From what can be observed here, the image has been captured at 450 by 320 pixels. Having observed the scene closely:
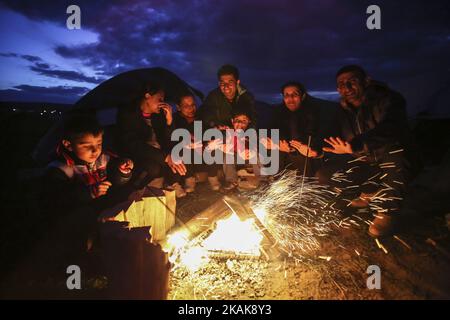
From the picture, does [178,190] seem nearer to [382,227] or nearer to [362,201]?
[362,201]

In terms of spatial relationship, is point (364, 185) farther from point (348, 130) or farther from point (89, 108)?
point (89, 108)

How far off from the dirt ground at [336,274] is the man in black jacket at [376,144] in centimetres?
44

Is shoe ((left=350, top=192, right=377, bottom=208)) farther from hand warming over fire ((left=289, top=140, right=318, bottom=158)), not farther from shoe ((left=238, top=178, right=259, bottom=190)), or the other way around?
shoe ((left=238, top=178, right=259, bottom=190))

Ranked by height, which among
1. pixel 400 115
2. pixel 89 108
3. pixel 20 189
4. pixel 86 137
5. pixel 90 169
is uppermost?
pixel 89 108

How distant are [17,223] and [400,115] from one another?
16.8 feet

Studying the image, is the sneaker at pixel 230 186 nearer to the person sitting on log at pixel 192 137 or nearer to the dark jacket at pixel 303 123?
the person sitting on log at pixel 192 137

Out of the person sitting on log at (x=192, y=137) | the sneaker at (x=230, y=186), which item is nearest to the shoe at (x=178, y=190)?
the person sitting on log at (x=192, y=137)

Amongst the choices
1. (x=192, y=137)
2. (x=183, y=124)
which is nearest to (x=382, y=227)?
(x=192, y=137)

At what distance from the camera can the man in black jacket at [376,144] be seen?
3.52m

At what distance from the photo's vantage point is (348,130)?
4.34 meters

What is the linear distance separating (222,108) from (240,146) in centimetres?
84
